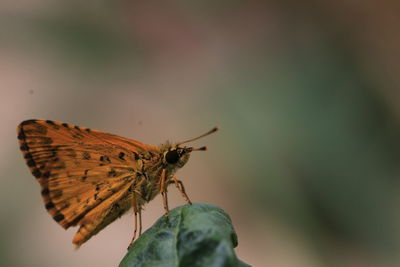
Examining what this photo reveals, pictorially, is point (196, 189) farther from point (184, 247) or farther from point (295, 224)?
point (184, 247)

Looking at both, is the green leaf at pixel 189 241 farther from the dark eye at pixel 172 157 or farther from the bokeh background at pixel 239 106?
the bokeh background at pixel 239 106

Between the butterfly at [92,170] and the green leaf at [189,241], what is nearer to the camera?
the green leaf at [189,241]

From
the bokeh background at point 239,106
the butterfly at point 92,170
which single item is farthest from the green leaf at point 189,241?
the bokeh background at point 239,106

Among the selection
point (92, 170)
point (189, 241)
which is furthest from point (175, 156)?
point (189, 241)

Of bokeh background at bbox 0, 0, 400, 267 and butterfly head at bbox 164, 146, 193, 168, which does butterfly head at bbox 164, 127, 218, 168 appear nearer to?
butterfly head at bbox 164, 146, 193, 168

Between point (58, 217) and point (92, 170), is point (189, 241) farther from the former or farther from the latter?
point (92, 170)

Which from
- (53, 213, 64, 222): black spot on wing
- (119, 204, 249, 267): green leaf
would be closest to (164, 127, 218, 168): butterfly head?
(53, 213, 64, 222): black spot on wing

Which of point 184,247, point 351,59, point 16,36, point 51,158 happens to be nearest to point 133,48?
point 16,36
